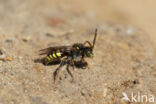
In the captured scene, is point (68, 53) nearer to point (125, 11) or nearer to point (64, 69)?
point (64, 69)

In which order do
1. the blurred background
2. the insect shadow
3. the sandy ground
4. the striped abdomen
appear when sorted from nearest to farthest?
the sandy ground < the striped abdomen < the insect shadow < the blurred background

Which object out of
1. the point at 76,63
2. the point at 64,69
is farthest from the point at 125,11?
the point at 64,69

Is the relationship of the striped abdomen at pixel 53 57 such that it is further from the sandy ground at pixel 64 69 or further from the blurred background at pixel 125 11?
the blurred background at pixel 125 11

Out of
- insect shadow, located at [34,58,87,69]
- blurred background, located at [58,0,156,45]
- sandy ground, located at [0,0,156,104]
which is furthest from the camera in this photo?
blurred background, located at [58,0,156,45]

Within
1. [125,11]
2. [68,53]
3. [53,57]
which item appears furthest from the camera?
[125,11]

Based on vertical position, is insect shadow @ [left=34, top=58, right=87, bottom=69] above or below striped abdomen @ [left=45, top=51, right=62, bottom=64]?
below

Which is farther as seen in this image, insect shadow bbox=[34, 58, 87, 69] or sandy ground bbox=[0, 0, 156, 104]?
insect shadow bbox=[34, 58, 87, 69]

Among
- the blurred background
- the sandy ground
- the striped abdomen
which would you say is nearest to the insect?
the striped abdomen

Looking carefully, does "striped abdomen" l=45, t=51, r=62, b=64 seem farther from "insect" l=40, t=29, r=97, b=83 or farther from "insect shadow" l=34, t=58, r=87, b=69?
"insect shadow" l=34, t=58, r=87, b=69
